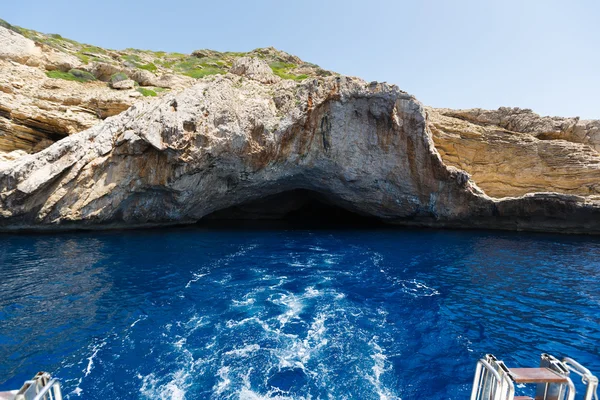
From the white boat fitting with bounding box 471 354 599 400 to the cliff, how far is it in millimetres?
21963

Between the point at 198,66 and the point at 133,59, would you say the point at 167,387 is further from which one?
the point at 133,59

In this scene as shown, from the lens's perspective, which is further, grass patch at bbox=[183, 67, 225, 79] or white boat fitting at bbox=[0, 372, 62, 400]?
grass patch at bbox=[183, 67, 225, 79]

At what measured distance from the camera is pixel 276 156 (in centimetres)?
2534

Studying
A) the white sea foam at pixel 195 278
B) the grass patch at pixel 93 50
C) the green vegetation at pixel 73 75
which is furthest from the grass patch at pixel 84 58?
the white sea foam at pixel 195 278

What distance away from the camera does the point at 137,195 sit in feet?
81.9

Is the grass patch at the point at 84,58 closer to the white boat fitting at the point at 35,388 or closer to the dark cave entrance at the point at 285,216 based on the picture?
the dark cave entrance at the point at 285,216

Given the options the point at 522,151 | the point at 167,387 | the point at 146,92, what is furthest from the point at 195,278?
the point at 522,151

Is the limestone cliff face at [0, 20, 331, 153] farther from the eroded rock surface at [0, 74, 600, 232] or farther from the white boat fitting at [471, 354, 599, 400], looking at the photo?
the white boat fitting at [471, 354, 599, 400]

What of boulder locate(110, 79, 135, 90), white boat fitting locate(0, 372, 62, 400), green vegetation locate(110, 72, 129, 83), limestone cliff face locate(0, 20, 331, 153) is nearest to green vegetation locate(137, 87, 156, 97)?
limestone cliff face locate(0, 20, 331, 153)

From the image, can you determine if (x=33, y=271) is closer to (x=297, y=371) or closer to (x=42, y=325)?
(x=42, y=325)

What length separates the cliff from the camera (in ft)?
73.9

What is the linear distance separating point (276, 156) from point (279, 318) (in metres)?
15.9

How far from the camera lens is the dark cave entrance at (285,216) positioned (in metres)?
33.1

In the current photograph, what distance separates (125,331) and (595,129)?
136ft
